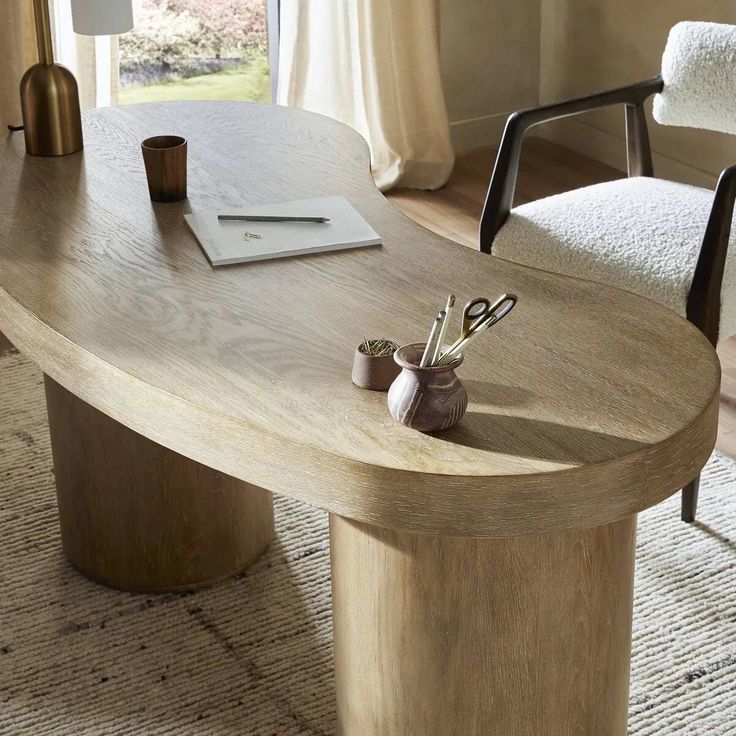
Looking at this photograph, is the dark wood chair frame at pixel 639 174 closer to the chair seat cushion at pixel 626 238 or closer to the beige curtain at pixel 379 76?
the chair seat cushion at pixel 626 238

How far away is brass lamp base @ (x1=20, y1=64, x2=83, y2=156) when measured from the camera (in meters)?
1.97

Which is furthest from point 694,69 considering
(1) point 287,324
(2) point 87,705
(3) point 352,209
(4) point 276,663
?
(2) point 87,705

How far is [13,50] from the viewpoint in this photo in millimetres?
2930

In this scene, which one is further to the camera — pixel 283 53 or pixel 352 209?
pixel 283 53

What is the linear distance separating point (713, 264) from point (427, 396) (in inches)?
38.0

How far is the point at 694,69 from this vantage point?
90.9 inches

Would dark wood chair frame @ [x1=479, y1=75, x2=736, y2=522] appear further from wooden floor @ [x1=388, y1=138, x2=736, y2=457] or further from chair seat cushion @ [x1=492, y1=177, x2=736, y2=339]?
wooden floor @ [x1=388, y1=138, x2=736, y2=457]

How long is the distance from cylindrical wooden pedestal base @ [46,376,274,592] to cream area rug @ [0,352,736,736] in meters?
0.05

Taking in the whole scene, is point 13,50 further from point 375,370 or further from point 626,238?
point 375,370

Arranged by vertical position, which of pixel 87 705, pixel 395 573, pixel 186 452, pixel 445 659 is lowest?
pixel 87 705

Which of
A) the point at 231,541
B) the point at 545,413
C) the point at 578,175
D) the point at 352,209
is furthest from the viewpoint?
the point at 578,175

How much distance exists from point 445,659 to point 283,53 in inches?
110

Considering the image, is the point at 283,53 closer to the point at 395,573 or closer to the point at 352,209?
the point at 352,209

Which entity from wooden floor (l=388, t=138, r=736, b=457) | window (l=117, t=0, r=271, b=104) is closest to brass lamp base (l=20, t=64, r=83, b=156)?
wooden floor (l=388, t=138, r=736, b=457)
